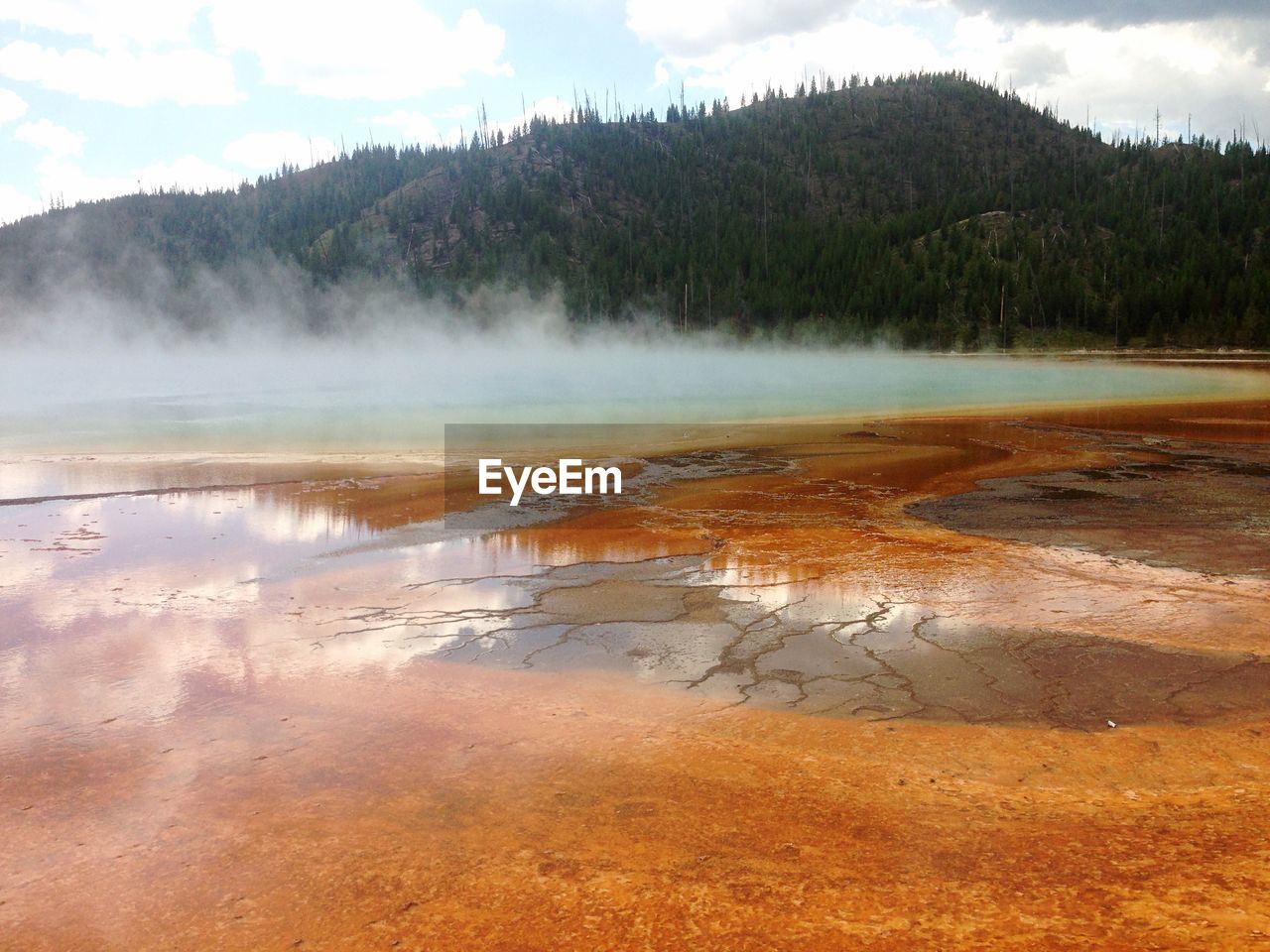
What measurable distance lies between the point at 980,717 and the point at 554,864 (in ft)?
8.48

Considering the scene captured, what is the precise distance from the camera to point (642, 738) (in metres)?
4.82

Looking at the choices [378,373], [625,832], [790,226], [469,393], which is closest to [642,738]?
[625,832]

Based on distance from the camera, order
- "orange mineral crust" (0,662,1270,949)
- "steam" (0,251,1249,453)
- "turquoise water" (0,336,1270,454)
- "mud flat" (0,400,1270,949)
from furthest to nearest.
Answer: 1. "steam" (0,251,1249,453)
2. "turquoise water" (0,336,1270,454)
3. "mud flat" (0,400,1270,949)
4. "orange mineral crust" (0,662,1270,949)

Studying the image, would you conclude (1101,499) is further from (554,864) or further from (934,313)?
(934,313)

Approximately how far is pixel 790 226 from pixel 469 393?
3412 inches

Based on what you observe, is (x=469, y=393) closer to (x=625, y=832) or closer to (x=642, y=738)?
(x=642, y=738)

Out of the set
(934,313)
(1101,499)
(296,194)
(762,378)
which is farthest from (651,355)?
(296,194)

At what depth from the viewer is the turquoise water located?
71.4 feet

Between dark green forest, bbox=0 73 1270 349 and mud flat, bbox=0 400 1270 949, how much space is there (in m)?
71.2

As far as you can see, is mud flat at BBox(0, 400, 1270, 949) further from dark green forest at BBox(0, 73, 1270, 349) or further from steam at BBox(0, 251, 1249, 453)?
dark green forest at BBox(0, 73, 1270, 349)

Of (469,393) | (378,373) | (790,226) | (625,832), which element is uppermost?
(790,226)

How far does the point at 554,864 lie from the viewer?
362 cm

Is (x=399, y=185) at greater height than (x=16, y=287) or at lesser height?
greater

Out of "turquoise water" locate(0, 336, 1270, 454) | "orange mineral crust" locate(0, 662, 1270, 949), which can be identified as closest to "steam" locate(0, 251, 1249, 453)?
"turquoise water" locate(0, 336, 1270, 454)
